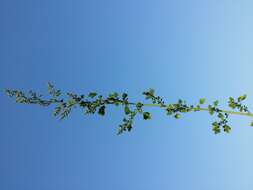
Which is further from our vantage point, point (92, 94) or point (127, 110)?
point (92, 94)

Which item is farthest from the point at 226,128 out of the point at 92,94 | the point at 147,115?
the point at 92,94

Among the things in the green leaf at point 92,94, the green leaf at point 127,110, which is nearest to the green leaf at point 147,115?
the green leaf at point 127,110

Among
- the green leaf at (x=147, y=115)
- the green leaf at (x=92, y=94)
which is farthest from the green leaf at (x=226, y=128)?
the green leaf at (x=92, y=94)

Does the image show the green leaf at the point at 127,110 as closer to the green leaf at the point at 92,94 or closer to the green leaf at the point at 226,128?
the green leaf at the point at 92,94

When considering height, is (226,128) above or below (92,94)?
below

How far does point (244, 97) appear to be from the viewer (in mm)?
5172

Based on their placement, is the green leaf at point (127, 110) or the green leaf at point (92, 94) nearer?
the green leaf at point (127, 110)

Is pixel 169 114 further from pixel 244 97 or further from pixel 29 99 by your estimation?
pixel 29 99

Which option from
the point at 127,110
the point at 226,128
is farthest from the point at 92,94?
the point at 226,128

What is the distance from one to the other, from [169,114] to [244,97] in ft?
3.93

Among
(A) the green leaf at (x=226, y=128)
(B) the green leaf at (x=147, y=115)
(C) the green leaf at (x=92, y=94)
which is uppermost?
(C) the green leaf at (x=92, y=94)

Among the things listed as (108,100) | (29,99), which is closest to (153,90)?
(108,100)

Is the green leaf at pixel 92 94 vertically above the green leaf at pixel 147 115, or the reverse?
the green leaf at pixel 92 94

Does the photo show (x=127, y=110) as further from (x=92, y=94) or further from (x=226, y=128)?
(x=226, y=128)
